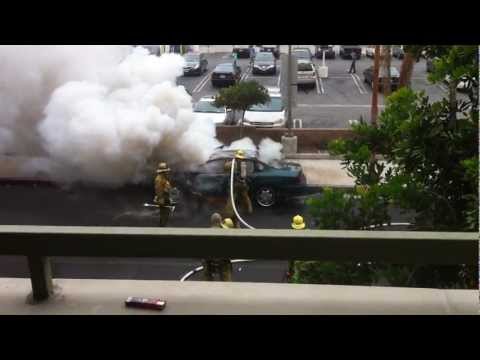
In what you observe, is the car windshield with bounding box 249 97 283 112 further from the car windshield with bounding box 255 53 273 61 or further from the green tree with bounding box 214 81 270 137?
the car windshield with bounding box 255 53 273 61

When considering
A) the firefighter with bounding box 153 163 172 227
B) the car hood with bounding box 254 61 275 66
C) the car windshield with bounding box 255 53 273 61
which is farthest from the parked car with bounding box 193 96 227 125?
the car windshield with bounding box 255 53 273 61

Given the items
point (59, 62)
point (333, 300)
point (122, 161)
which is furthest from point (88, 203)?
point (333, 300)

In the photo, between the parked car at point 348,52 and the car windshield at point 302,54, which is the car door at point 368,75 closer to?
the car windshield at point 302,54

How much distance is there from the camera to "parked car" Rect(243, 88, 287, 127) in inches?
706

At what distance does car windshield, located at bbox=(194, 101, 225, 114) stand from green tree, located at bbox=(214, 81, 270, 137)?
751 mm

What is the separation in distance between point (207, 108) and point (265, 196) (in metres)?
6.64

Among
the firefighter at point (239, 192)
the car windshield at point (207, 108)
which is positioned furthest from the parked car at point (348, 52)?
the firefighter at point (239, 192)

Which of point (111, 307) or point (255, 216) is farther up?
point (111, 307)

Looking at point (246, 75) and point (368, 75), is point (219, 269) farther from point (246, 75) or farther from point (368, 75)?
point (368, 75)

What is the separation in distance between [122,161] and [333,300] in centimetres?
1148

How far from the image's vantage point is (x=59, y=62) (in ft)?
50.3

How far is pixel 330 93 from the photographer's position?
85.5 ft

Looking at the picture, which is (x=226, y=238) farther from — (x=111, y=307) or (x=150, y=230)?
(x=111, y=307)

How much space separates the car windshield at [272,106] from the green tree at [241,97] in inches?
42.8
